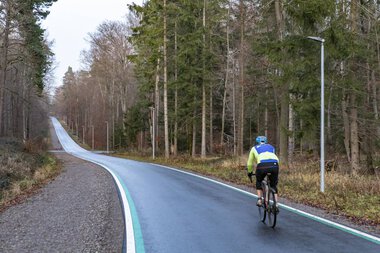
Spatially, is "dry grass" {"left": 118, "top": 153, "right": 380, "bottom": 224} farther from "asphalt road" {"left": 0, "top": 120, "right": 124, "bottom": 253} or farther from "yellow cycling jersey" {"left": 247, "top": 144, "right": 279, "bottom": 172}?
"asphalt road" {"left": 0, "top": 120, "right": 124, "bottom": 253}

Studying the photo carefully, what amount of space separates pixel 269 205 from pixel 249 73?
27712mm

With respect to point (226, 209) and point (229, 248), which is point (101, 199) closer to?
point (226, 209)

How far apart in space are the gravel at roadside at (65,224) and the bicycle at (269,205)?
3.12m

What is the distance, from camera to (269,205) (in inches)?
333

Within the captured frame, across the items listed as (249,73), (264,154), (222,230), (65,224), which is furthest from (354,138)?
(249,73)

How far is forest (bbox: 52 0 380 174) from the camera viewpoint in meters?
17.4

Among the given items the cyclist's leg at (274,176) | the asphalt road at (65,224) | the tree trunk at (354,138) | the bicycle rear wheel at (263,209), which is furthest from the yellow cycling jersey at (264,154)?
the tree trunk at (354,138)

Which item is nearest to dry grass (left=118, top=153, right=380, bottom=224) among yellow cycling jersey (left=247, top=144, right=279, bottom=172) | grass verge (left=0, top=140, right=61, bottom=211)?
yellow cycling jersey (left=247, top=144, right=279, bottom=172)

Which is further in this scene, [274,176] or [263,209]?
[263,209]

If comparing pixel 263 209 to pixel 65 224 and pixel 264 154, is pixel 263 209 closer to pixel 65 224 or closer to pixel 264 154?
pixel 264 154

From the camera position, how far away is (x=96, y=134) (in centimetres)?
9200

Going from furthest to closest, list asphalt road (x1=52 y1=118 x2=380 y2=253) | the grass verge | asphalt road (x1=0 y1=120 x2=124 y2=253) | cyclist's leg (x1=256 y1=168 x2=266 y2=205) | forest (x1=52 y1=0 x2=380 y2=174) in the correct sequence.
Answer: forest (x1=52 y1=0 x2=380 y2=174), the grass verge, cyclist's leg (x1=256 y1=168 x2=266 y2=205), asphalt road (x1=0 y1=120 x2=124 y2=253), asphalt road (x1=52 y1=118 x2=380 y2=253)

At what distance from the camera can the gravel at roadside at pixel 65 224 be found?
23.0ft

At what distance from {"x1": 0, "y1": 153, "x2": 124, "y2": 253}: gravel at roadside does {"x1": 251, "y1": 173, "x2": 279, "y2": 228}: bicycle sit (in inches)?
123
